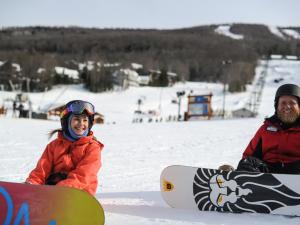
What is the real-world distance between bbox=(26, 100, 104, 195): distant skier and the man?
137 centimetres

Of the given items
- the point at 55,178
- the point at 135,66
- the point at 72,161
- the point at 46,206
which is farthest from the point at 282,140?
the point at 135,66

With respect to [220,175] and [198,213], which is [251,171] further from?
[198,213]

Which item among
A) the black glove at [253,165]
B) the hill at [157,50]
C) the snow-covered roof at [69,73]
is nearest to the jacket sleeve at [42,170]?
the black glove at [253,165]

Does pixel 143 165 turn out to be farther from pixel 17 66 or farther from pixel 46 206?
pixel 17 66

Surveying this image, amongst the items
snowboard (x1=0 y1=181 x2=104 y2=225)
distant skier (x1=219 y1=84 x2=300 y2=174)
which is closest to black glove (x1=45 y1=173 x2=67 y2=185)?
snowboard (x1=0 y1=181 x2=104 y2=225)

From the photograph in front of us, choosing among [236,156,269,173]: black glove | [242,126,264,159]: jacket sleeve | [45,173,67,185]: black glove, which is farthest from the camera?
[242,126,264,159]: jacket sleeve

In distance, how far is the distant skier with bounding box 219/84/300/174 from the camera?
12.3 ft

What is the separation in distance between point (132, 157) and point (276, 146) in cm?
Result: 406

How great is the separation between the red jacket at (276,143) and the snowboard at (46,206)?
6.27ft

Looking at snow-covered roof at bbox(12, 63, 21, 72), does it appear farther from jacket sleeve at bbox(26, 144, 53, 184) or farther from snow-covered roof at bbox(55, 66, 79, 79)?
jacket sleeve at bbox(26, 144, 53, 184)

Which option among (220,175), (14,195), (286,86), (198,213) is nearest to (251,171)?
(220,175)

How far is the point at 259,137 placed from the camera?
4020 mm

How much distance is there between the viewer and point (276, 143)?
387 centimetres

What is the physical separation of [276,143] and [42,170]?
7.11ft
